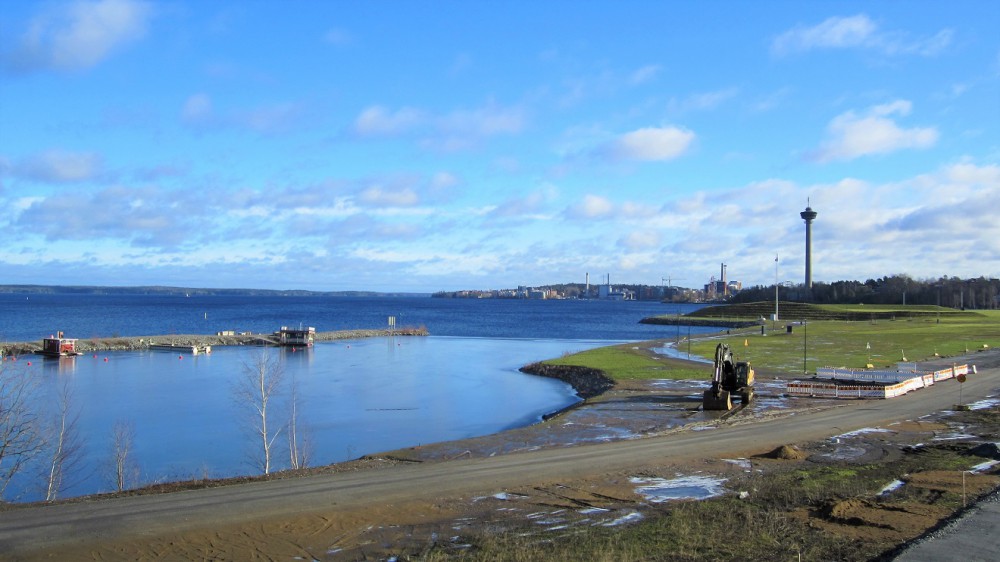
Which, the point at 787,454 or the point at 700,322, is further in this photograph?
the point at 700,322

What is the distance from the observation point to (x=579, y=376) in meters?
55.2

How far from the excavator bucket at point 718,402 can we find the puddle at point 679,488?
1442cm

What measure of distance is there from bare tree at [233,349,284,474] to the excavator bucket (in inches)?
775

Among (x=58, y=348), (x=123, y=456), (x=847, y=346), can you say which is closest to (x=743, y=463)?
(x=123, y=456)

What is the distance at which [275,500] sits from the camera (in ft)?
59.9

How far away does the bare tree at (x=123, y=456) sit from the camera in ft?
82.6

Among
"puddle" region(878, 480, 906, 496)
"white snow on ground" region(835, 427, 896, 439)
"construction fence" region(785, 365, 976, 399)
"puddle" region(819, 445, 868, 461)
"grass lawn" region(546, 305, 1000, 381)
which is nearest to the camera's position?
"puddle" region(878, 480, 906, 496)

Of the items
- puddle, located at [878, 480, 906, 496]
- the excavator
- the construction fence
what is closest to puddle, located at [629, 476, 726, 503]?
puddle, located at [878, 480, 906, 496]

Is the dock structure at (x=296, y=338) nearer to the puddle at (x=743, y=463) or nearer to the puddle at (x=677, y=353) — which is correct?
the puddle at (x=677, y=353)

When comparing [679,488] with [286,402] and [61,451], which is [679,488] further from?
[286,402]

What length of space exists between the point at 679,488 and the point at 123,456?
65.1 ft

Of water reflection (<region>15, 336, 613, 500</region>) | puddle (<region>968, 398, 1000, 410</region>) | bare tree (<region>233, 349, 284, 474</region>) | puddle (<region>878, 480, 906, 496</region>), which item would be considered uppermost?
puddle (<region>878, 480, 906, 496</region>)

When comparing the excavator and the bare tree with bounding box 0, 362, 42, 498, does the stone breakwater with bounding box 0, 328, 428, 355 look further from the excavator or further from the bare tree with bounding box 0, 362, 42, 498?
the excavator

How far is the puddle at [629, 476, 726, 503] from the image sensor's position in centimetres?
1873
